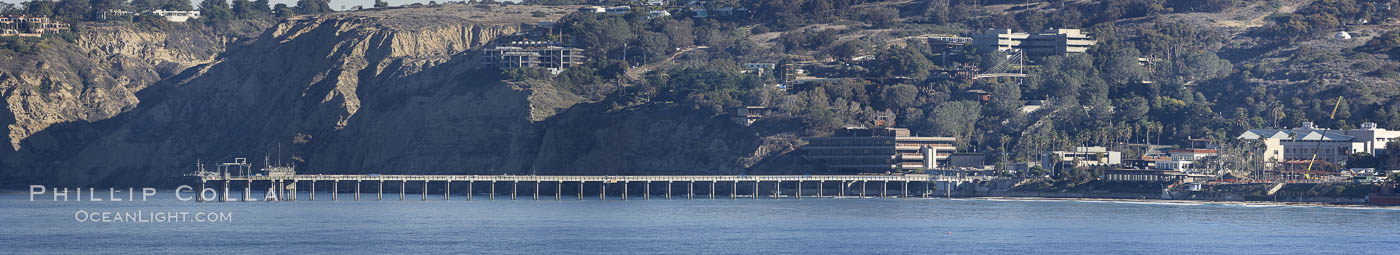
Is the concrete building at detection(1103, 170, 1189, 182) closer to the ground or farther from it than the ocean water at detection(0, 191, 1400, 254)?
farther from it

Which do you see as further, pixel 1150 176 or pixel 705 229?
pixel 1150 176

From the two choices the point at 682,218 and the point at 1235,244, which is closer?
the point at 1235,244

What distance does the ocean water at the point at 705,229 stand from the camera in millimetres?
120625

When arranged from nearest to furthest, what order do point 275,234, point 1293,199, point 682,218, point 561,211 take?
point 275,234 → point 682,218 → point 561,211 → point 1293,199

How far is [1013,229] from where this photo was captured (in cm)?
Answer: 13975

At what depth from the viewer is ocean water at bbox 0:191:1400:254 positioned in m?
121

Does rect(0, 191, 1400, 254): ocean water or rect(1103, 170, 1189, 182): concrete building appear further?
rect(1103, 170, 1189, 182): concrete building

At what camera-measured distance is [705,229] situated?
139 metres

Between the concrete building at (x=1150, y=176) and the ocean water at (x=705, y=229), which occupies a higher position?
the concrete building at (x=1150, y=176)

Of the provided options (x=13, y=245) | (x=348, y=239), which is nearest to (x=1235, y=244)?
(x=348, y=239)

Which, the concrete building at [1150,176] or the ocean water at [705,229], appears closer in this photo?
the ocean water at [705,229]

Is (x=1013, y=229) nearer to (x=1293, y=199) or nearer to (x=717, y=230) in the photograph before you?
(x=717, y=230)

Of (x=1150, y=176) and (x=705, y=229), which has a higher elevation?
(x=1150, y=176)

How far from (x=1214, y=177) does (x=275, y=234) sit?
9666 cm
